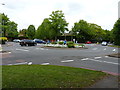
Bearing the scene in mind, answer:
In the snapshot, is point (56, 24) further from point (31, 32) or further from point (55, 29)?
point (31, 32)

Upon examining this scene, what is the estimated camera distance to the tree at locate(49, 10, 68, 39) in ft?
152

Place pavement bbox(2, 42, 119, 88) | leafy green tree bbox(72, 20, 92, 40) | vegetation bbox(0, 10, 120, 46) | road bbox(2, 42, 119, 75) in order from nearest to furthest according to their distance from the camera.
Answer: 1. pavement bbox(2, 42, 119, 88)
2. road bbox(2, 42, 119, 75)
3. vegetation bbox(0, 10, 120, 46)
4. leafy green tree bbox(72, 20, 92, 40)

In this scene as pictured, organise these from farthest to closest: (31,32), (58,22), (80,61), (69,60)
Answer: (31,32), (58,22), (69,60), (80,61)

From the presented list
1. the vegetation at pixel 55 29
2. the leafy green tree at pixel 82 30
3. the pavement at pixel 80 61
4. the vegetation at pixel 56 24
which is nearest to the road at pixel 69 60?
the pavement at pixel 80 61

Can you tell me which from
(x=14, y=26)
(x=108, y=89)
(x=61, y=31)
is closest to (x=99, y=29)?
(x=61, y=31)

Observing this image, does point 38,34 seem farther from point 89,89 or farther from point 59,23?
point 89,89

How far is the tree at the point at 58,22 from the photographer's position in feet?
152

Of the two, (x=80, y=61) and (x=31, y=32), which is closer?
(x=80, y=61)

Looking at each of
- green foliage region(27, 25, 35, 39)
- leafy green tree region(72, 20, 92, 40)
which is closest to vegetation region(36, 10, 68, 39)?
leafy green tree region(72, 20, 92, 40)

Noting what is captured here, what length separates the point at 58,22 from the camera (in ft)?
151

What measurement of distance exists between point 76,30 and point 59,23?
A: 12.2 m

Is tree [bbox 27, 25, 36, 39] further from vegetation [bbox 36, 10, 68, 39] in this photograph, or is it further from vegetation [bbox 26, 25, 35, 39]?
vegetation [bbox 36, 10, 68, 39]

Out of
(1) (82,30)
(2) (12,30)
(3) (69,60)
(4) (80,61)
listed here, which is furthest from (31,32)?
(4) (80,61)

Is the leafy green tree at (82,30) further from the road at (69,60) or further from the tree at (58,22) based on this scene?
the road at (69,60)
